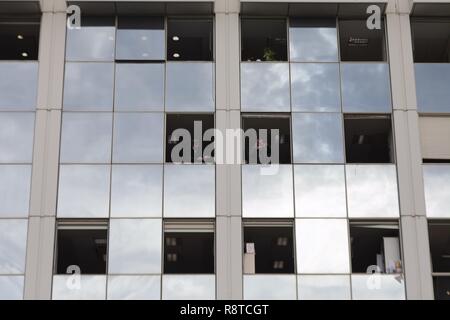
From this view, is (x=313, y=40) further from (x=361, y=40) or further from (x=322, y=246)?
(x=322, y=246)

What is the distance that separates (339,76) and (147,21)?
584cm

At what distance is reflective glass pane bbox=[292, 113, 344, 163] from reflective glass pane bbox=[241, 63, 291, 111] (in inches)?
25.4

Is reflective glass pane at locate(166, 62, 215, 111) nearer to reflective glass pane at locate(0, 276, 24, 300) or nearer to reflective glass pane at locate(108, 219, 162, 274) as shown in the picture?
reflective glass pane at locate(108, 219, 162, 274)

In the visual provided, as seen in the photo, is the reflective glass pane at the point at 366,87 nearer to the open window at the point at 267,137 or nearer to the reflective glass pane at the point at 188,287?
the open window at the point at 267,137

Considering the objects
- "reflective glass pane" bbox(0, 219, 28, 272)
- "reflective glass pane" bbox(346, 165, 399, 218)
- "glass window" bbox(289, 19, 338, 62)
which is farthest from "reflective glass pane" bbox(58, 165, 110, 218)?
"reflective glass pane" bbox(346, 165, 399, 218)

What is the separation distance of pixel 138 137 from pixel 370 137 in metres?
6.56

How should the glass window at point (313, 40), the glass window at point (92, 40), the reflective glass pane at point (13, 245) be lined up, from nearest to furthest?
the reflective glass pane at point (13, 245), the glass window at point (92, 40), the glass window at point (313, 40)

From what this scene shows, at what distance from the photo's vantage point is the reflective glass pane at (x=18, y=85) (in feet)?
79.2

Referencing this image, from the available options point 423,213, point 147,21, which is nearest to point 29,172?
point 147,21

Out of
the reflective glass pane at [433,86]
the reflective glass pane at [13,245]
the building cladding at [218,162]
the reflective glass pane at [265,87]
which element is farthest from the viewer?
the reflective glass pane at [433,86]

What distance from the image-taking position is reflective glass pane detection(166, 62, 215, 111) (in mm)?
24188

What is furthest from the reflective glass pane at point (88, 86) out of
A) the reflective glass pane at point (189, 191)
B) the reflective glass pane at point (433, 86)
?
the reflective glass pane at point (433, 86)

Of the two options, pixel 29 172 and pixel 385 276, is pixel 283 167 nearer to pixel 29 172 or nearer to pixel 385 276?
pixel 385 276

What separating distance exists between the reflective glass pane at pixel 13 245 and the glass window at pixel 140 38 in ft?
18.4
